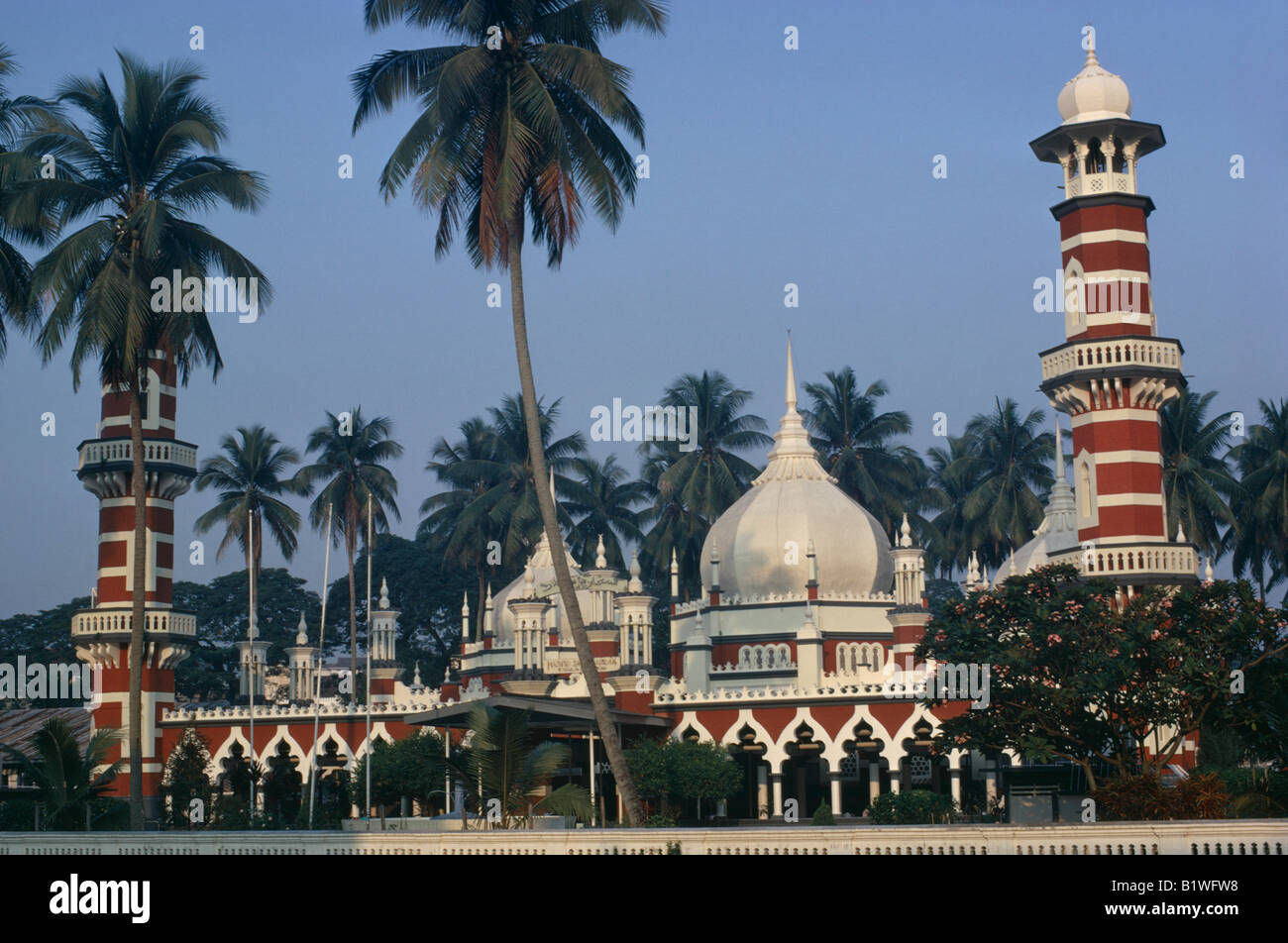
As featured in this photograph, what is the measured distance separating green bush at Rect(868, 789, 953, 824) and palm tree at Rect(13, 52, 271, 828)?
17996 mm

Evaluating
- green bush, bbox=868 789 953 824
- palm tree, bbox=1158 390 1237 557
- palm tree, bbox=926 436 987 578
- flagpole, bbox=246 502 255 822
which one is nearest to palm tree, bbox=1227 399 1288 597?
palm tree, bbox=1158 390 1237 557

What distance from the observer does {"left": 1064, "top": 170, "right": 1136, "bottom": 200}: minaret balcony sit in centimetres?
4366

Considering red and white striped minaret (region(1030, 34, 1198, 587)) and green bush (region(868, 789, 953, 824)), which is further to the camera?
red and white striped minaret (region(1030, 34, 1198, 587))

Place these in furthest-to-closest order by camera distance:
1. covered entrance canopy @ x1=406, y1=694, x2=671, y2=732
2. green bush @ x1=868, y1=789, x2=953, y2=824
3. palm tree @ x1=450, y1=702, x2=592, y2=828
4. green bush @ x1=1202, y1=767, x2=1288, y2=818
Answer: green bush @ x1=868, y1=789, x2=953, y2=824 < covered entrance canopy @ x1=406, y1=694, x2=671, y2=732 < green bush @ x1=1202, y1=767, x2=1288, y2=818 < palm tree @ x1=450, y1=702, x2=592, y2=828

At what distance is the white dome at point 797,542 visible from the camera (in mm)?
57781

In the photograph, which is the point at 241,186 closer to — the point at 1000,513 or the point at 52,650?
the point at 1000,513

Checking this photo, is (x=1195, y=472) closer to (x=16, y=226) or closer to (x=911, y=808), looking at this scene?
(x=911, y=808)

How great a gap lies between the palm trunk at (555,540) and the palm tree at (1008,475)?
1595 inches

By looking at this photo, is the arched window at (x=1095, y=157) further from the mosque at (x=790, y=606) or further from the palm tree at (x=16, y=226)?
Result: the palm tree at (x=16, y=226)

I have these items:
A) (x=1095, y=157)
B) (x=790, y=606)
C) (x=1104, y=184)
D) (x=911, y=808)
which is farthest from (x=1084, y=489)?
(x=790, y=606)

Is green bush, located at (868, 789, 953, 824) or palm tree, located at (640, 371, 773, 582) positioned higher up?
palm tree, located at (640, 371, 773, 582)

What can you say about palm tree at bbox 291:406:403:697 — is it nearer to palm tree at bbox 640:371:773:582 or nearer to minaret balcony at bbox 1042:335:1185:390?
palm tree at bbox 640:371:773:582

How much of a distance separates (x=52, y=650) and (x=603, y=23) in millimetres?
62242
